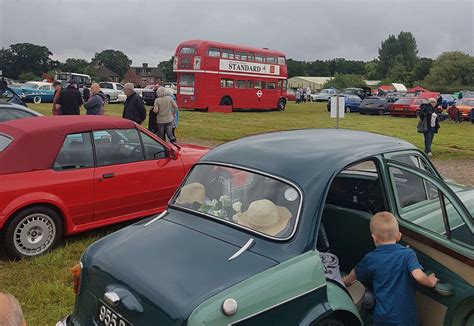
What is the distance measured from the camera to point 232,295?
2320mm

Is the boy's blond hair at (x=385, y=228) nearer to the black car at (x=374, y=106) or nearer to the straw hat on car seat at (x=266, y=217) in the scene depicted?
the straw hat on car seat at (x=266, y=217)

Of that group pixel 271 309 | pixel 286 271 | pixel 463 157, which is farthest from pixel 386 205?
pixel 463 157

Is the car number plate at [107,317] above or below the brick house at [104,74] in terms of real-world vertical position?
below

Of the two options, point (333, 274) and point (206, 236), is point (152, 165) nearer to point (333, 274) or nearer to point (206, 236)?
point (206, 236)

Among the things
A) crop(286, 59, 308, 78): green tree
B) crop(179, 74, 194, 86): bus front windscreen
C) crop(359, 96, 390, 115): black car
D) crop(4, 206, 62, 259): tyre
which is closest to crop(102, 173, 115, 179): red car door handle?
crop(4, 206, 62, 259): tyre

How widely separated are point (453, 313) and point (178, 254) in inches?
75.1

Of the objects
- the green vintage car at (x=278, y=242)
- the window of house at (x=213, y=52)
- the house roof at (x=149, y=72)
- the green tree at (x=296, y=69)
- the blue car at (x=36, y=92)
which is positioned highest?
the green tree at (x=296, y=69)

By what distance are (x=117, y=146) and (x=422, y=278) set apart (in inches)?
165

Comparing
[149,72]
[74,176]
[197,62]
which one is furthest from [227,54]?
[149,72]

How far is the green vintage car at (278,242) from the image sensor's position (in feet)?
7.95

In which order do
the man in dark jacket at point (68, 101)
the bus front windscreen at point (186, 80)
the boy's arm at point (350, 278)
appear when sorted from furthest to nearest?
the bus front windscreen at point (186, 80)
the man in dark jacket at point (68, 101)
the boy's arm at point (350, 278)

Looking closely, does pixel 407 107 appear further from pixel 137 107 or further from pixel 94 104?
pixel 94 104

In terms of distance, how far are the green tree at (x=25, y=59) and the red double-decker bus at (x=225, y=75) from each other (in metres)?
86.0

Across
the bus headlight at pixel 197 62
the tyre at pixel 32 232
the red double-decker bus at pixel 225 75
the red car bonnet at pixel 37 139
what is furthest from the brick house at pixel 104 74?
the tyre at pixel 32 232
